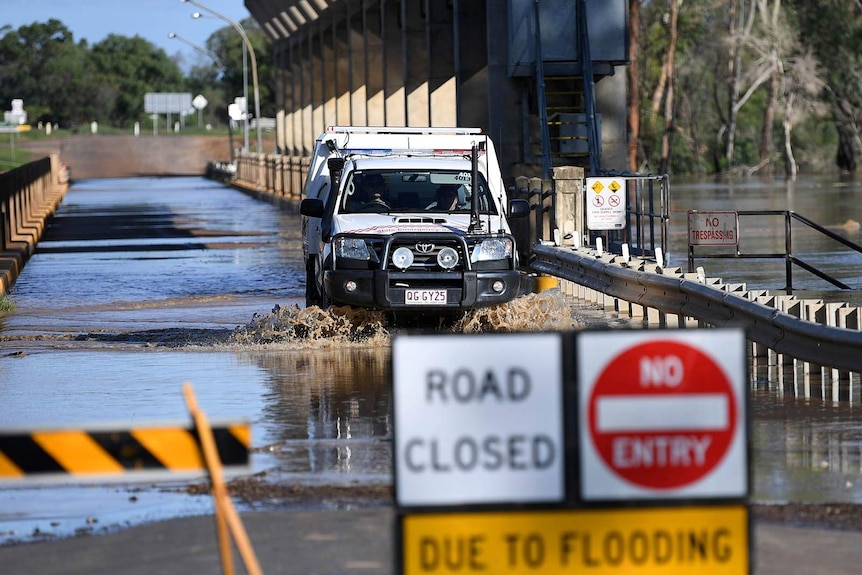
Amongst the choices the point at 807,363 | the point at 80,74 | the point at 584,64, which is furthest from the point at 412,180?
the point at 80,74

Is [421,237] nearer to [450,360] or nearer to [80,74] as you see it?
[450,360]

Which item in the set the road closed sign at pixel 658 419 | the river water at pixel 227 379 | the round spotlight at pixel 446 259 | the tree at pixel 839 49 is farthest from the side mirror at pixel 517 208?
the tree at pixel 839 49

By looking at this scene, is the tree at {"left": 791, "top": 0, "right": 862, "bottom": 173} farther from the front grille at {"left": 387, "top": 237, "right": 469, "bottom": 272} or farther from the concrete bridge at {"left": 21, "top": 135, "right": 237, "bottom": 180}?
the front grille at {"left": 387, "top": 237, "right": 469, "bottom": 272}

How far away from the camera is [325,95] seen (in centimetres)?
6328

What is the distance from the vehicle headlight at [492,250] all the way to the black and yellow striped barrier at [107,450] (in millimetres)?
11009

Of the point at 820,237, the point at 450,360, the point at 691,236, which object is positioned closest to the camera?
the point at 450,360

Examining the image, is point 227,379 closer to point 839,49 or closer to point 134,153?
point 839,49

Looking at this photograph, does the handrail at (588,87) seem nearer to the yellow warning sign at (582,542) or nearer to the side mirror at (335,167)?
the side mirror at (335,167)

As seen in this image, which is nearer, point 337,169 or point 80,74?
point 337,169

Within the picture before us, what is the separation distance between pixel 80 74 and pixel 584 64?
16515cm

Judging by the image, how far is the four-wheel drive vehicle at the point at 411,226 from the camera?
16.0 m

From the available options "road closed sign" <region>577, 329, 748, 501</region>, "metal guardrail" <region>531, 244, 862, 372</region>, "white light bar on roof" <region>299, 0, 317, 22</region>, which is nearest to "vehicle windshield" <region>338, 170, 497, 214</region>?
"metal guardrail" <region>531, 244, 862, 372</region>

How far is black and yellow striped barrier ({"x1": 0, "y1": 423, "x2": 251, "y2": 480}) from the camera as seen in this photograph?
5289 millimetres

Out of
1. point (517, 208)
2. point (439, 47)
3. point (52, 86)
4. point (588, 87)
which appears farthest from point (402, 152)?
point (52, 86)
